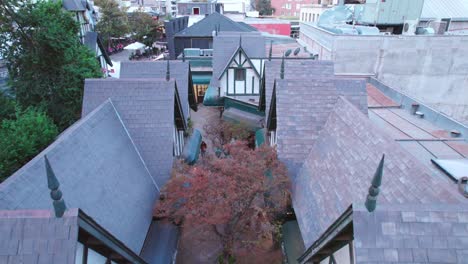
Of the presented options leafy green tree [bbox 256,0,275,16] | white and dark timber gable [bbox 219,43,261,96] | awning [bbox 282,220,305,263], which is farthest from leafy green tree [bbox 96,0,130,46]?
leafy green tree [bbox 256,0,275,16]

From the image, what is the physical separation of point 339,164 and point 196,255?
7.43 metres

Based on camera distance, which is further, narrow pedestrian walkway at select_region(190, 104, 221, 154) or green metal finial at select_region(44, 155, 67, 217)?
narrow pedestrian walkway at select_region(190, 104, 221, 154)

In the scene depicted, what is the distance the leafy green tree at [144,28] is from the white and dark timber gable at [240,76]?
43006mm

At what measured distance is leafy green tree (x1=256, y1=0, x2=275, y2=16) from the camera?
10494 centimetres

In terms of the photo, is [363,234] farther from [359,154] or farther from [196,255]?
[196,255]

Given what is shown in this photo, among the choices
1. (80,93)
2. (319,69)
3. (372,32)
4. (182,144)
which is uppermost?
(372,32)

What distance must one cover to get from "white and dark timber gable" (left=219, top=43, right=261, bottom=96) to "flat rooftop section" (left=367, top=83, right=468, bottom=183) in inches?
356

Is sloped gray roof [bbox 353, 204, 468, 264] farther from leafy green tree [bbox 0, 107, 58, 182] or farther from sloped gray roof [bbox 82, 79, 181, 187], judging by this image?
leafy green tree [bbox 0, 107, 58, 182]

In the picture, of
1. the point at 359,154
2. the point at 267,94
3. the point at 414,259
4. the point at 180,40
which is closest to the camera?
the point at 414,259

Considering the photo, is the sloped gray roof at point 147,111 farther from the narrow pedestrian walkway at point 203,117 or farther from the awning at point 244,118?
the narrow pedestrian walkway at point 203,117

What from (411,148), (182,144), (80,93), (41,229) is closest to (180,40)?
(80,93)

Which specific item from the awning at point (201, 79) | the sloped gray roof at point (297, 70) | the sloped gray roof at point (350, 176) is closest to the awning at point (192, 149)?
the sloped gray roof at point (297, 70)

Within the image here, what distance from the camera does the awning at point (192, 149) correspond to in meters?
15.3

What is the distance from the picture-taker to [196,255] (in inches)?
486
